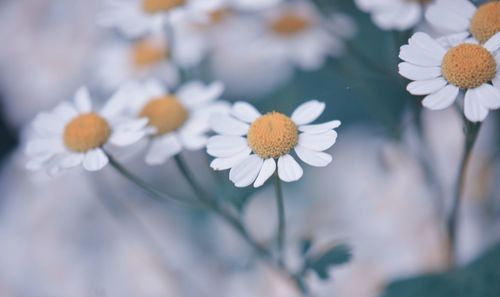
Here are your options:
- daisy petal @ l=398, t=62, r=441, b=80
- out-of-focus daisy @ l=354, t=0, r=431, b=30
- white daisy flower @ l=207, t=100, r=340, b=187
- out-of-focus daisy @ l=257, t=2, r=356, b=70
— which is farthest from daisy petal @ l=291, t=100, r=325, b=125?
out-of-focus daisy @ l=257, t=2, r=356, b=70

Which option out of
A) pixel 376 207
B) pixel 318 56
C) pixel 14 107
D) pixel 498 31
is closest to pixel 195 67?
pixel 318 56

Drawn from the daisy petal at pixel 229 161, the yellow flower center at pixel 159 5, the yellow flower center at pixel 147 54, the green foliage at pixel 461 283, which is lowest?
the green foliage at pixel 461 283

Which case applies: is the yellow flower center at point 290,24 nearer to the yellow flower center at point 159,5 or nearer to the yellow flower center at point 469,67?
the yellow flower center at point 159,5

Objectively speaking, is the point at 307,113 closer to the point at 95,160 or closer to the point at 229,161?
the point at 229,161

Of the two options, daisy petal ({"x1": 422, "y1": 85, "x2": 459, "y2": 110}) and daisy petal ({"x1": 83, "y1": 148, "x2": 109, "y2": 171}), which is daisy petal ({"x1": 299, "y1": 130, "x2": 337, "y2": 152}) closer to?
daisy petal ({"x1": 422, "y1": 85, "x2": 459, "y2": 110})

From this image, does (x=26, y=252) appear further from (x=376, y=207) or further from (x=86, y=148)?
(x=376, y=207)

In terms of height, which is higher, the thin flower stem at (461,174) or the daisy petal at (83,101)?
the daisy petal at (83,101)

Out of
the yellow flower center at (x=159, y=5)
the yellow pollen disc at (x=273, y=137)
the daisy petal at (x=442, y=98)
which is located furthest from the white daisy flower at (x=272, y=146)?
the yellow flower center at (x=159, y=5)
